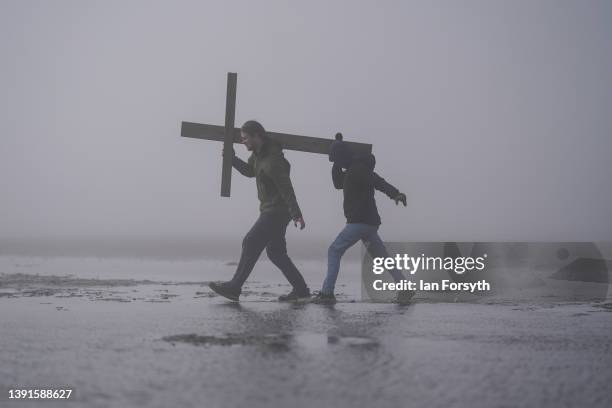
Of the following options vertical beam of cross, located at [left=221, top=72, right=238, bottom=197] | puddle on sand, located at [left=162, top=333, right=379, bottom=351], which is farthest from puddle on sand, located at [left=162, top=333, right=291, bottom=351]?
vertical beam of cross, located at [left=221, top=72, right=238, bottom=197]

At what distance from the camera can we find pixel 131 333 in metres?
5.18

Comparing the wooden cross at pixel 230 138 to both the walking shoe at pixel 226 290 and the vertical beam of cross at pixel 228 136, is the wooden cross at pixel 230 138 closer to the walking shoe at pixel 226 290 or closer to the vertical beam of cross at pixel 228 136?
the vertical beam of cross at pixel 228 136

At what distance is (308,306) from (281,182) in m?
1.43

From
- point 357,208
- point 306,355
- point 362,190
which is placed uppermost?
point 362,190

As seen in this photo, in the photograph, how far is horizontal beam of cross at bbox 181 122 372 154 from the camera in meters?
8.77

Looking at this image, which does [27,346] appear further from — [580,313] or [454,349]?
[580,313]

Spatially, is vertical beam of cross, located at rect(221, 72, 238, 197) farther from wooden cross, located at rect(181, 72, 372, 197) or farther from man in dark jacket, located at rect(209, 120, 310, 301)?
man in dark jacket, located at rect(209, 120, 310, 301)

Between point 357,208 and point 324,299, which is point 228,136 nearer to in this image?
point 357,208

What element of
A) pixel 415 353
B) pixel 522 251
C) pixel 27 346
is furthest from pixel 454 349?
pixel 522 251

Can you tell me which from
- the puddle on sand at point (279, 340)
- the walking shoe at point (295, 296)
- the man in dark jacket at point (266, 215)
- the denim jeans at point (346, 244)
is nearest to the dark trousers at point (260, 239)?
the man in dark jacket at point (266, 215)

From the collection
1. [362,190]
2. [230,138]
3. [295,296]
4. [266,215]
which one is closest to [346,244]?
[362,190]

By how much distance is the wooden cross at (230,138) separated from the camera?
8.54 m

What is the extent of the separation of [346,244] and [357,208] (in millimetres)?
441

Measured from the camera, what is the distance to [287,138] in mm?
8859
